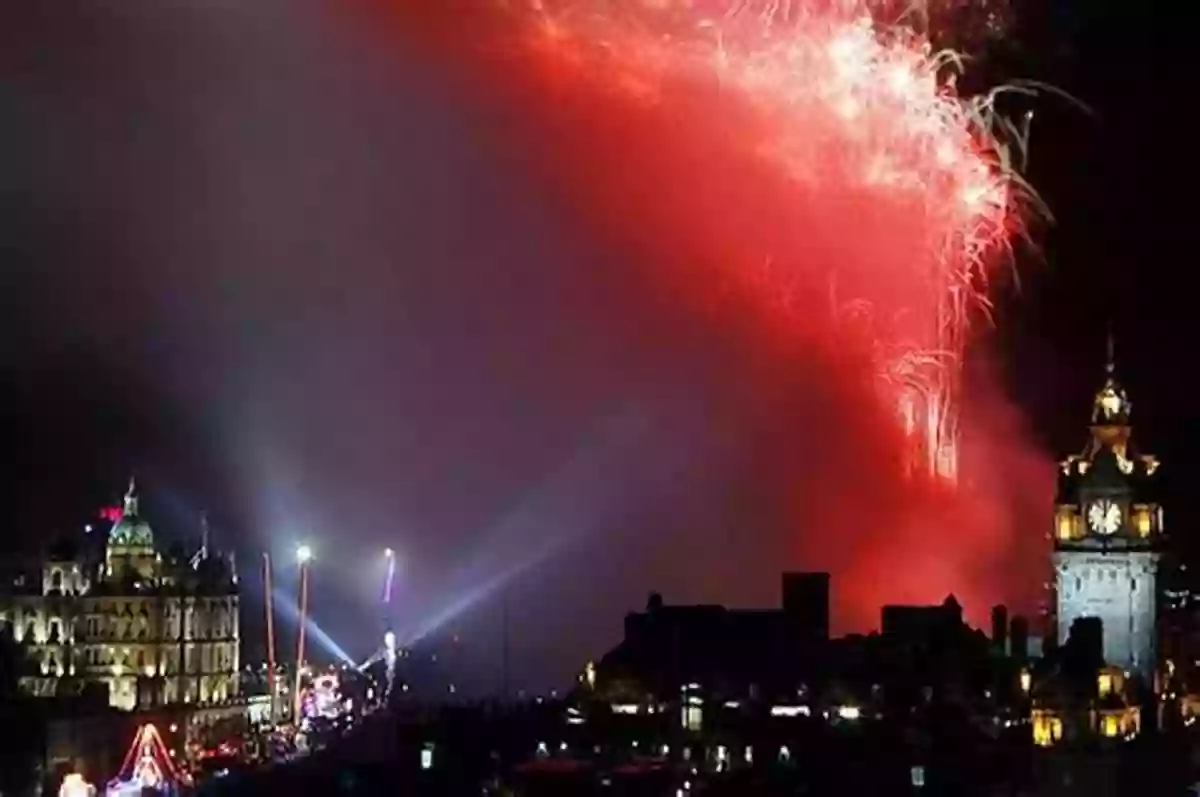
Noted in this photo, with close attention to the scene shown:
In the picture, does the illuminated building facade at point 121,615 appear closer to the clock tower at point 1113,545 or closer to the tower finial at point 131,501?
the tower finial at point 131,501

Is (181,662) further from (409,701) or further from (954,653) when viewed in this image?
(954,653)

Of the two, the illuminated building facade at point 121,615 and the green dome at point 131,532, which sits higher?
the green dome at point 131,532

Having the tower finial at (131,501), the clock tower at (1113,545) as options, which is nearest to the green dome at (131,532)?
the tower finial at (131,501)

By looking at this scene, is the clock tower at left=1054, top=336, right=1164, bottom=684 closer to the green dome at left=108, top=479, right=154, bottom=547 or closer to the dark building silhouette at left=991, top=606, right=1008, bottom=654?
the dark building silhouette at left=991, top=606, right=1008, bottom=654

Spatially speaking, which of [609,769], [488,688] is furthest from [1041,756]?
[488,688]

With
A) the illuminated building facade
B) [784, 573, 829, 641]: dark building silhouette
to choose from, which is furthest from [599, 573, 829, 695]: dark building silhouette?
the illuminated building facade

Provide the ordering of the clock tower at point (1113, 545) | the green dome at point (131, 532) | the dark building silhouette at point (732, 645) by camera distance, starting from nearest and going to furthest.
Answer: the clock tower at point (1113, 545), the dark building silhouette at point (732, 645), the green dome at point (131, 532)
